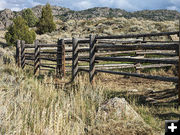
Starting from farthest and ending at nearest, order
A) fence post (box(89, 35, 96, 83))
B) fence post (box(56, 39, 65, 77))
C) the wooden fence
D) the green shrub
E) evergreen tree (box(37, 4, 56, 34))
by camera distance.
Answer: evergreen tree (box(37, 4, 56, 34)) → the green shrub → fence post (box(56, 39, 65, 77)) → fence post (box(89, 35, 96, 83)) → the wooden fence

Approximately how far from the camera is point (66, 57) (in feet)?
27.0

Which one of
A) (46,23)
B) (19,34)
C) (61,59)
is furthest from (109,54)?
(46,23)

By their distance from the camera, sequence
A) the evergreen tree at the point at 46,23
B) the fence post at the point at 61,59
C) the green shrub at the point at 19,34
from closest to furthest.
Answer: the fence post at the point at 61,59
the green shrub at the point at 19,34
the evergreen tree at the point at 46,23

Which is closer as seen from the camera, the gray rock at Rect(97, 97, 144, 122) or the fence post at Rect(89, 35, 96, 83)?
the gray rock at Rect(97, 97, 144, 122)

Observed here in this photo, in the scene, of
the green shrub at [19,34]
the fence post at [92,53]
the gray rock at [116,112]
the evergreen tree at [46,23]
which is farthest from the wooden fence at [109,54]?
the evergreen tree at [46,23]

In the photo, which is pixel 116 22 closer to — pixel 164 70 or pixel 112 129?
pixel 164 70

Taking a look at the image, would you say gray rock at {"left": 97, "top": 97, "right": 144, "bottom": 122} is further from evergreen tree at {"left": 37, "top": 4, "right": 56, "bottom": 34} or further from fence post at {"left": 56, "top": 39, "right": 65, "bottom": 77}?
evergreen tree at {"left": 37, "top": 4, "right": 56, "bottom": 34}

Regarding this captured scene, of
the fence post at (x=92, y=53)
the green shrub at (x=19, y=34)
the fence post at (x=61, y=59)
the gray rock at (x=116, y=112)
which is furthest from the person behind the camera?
the green shrub at (x=19, y=34)

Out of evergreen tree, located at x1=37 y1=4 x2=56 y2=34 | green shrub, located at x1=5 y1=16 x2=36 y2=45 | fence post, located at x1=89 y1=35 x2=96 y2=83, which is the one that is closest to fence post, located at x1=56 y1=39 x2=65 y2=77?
fence post, located at x1=89 y1=35 x2=96 y2=83

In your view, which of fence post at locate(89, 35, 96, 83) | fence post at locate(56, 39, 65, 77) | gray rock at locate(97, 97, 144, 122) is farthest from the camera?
fence post at locate(56, 39, 65, 77)

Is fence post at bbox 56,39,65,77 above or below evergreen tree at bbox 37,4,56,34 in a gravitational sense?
below

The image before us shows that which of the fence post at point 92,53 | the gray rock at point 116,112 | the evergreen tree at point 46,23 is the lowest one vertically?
the gray rock at point 116,112

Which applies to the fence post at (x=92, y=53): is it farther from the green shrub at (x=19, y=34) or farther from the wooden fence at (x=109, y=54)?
the green shrub at (x=19, y=34)

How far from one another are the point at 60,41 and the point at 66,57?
72 centimetres
